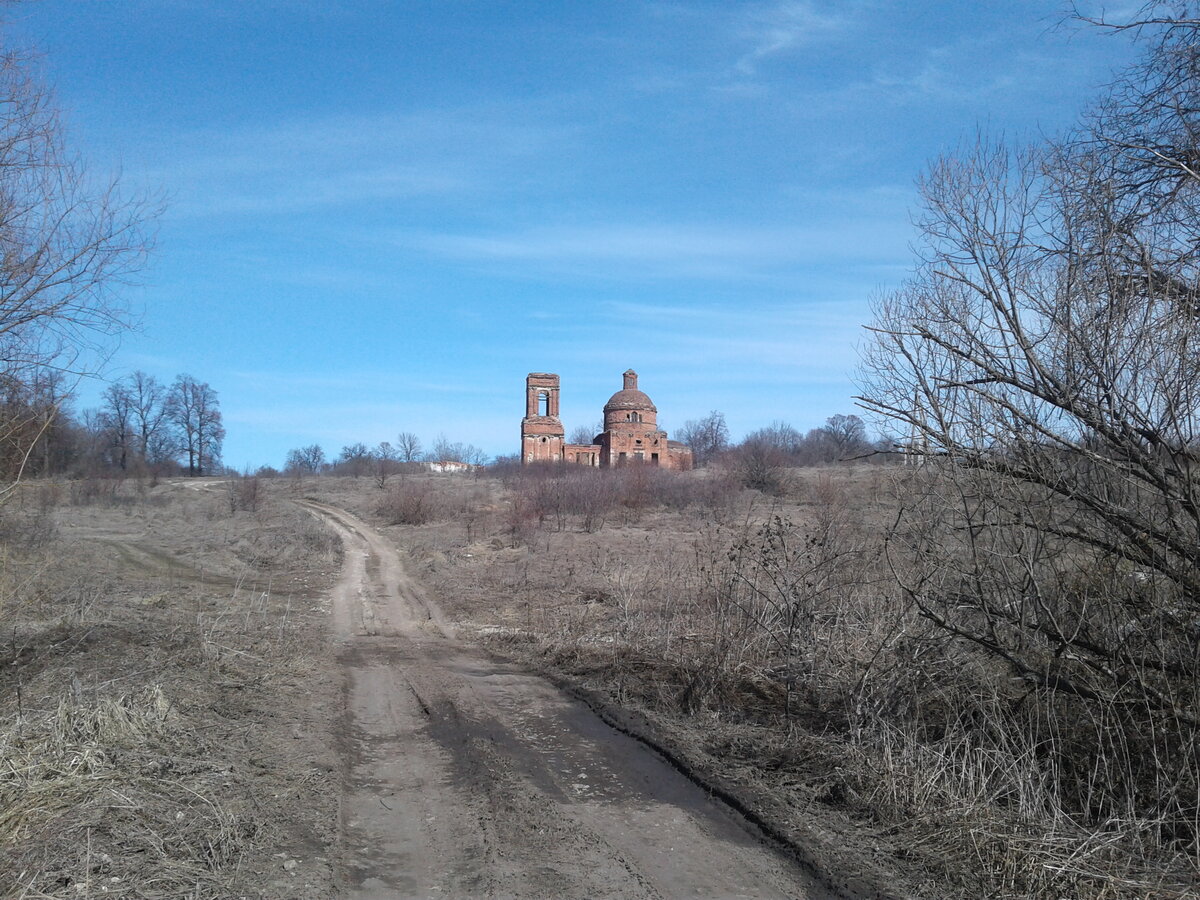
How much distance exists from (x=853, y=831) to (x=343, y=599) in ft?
47.4

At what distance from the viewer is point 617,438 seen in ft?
234

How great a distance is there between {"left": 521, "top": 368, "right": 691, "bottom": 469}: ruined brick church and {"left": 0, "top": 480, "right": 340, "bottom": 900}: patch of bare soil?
5607cm

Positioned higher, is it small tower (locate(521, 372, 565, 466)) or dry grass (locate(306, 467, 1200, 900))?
small tower (locate(521, 372, 565, 466))

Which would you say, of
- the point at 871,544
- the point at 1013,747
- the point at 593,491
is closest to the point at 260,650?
the point at 871,544

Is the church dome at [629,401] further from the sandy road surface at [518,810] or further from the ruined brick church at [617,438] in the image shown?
the sandy road surface at [518,810]

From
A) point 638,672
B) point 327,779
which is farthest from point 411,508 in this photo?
point 327,779

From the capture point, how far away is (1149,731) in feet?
20.3

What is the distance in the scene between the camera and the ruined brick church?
71.1 m

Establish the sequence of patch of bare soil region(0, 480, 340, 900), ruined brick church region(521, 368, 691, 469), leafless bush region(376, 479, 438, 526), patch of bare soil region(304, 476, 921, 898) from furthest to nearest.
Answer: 1. ruined brick church region(521, 368, 691, 469)
2. leafless bush region(376, 479, 438, 526)
3. patch of bare soil region(304, 476, 921, 898)
4. patch of bare soil region(0, 480, 340, 900)

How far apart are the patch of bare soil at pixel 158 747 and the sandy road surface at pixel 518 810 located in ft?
1.19

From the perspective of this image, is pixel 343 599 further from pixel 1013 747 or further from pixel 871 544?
pixel 1013 747

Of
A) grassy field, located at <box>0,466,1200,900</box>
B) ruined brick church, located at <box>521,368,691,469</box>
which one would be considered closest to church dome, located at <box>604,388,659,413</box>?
ruined brick church, located at <box>521,368,691,469</box>

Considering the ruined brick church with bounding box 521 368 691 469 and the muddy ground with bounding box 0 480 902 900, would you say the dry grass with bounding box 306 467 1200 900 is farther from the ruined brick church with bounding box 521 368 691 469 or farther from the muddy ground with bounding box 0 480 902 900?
the ruined brick church with bounding box 521 368 691 469

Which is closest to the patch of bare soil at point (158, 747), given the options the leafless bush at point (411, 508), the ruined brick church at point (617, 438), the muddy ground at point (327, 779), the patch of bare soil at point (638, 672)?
the muddy ground at point (327, 779)
